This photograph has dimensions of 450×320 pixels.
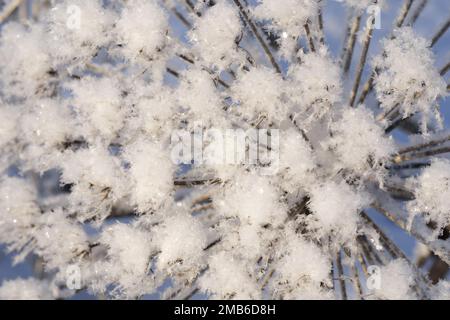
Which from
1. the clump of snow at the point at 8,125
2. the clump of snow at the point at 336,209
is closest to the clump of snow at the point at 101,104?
the clump of snow at the point at 8,125

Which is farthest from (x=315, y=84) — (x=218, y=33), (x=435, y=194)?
(x=435, y=194)

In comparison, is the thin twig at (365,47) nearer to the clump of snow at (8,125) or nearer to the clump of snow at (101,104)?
the clump of snow at (101,104)

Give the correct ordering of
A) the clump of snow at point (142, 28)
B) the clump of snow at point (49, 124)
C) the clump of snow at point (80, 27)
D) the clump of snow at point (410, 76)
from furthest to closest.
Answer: the clump of snow at point (49, 124) < the clump of snow at point (80, 27) < the clump of snow at point (142, 28) < the clump of snow at point (410, 76)

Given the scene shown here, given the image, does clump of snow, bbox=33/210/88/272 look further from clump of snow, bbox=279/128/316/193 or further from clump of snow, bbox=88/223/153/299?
clump of snow, bbox=279/128/316/193

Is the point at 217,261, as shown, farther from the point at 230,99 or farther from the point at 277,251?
the point at 230,99

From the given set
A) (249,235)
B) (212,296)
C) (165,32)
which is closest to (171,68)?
(165,32)

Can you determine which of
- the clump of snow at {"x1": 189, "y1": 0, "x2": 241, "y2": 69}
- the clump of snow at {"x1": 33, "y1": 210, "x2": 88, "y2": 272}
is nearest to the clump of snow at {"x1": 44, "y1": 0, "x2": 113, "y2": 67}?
the clump of snow at {"x1": 189, "y1": 0, "x2": 241, "y2": 69}

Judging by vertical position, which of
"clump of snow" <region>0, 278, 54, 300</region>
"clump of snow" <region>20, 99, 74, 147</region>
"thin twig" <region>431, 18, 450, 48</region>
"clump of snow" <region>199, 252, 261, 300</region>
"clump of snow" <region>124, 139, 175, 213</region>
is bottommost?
"clump of snow" <region>0, 278, 54, 300</region>

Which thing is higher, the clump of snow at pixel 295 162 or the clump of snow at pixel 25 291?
the clump of snow at pixel 295 162
